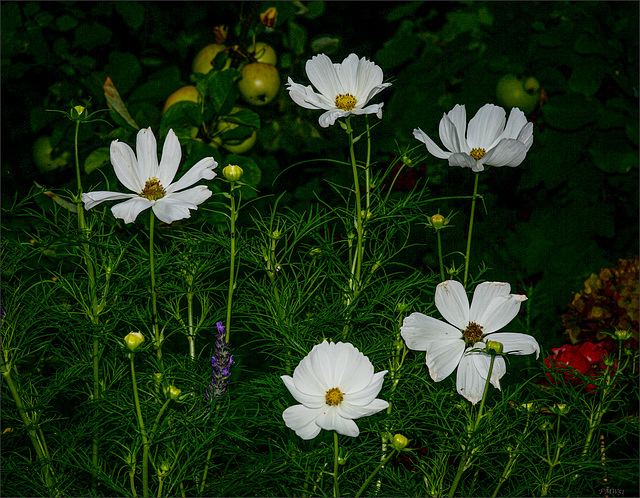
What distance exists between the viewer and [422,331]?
0.46m

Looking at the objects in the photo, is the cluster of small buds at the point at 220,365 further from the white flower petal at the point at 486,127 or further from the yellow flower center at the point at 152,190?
the white flower petal at the point at 486,127

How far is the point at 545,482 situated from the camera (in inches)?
21.5

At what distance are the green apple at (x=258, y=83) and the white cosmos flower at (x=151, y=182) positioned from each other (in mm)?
494

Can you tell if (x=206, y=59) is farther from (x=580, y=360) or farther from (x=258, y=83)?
(x=580, y=360)

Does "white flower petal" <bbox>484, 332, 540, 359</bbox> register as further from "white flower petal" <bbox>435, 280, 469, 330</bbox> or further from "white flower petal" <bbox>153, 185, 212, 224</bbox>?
"white flower petal" <bbox>153, 185, 212, 224</bbox>

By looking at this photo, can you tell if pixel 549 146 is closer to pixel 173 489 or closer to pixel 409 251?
pixel 409 251

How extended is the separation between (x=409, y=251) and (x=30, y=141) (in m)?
0.69

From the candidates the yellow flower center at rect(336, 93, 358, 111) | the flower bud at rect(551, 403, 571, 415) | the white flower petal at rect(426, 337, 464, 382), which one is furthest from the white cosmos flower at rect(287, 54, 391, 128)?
the flower bud at rect(551, 403, 571, 415)

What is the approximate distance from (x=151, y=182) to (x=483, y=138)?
0.31 metres

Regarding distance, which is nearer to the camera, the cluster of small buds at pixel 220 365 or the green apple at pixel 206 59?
the cluster of small buds at pixel 220 365

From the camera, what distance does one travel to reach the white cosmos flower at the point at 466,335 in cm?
45

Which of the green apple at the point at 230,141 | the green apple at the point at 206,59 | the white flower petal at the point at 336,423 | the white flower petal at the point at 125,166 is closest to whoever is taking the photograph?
the white flower petal at the point at 336,423

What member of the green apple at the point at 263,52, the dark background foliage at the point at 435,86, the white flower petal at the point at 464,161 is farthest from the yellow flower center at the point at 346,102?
the green apple at the point at 263,52

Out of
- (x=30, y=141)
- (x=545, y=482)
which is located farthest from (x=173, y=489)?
(x=30, y=141)
